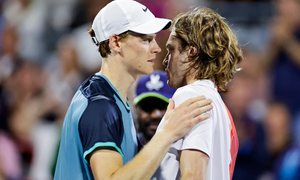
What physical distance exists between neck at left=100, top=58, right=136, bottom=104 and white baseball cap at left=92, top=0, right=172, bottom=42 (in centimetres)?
15

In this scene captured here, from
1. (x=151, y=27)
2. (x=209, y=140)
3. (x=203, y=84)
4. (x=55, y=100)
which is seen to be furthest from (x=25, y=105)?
(x=209, y=140)

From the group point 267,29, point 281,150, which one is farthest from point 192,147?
point 267,29

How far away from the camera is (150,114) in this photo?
386 centimetres

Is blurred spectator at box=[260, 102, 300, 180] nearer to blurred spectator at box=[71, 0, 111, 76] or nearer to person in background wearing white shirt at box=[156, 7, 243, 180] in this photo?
person in background wearing white shirt at box=[156, 7, 243, 180]

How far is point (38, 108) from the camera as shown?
6.83 metres

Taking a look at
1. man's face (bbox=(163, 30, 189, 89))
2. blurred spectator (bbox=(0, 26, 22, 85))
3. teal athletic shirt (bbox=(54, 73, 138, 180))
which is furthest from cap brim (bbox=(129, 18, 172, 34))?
blurred spectator (bbox=(0, 26, 22, 85))

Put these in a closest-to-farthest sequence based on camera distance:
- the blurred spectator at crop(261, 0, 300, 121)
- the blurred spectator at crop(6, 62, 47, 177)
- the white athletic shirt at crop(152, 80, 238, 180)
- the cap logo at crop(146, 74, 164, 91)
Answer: the white athletic shirt at crop(152, 80, 238, 180) < the cap logo at crop(146, 74, 164, 91) < the blurred spectator at crop(261, 0, 300, 121) < the blurred spectator at crop(6, 62, 47, 177)

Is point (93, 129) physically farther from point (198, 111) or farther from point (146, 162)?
point (198, 111)

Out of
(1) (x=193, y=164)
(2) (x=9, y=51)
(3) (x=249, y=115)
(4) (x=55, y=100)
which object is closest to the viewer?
(1) (x=193, y=164)

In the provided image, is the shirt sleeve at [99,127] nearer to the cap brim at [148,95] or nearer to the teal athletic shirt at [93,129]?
the teal athletic shirt at [93,129]

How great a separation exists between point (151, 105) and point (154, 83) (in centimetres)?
20

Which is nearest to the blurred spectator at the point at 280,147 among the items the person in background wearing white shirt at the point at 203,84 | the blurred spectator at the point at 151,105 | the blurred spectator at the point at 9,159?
the blurred spectator at the point at 151,105

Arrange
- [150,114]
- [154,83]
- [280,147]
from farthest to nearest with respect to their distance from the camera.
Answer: [280,147]
[154,83]
[150,114]

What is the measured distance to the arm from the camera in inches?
98.4
